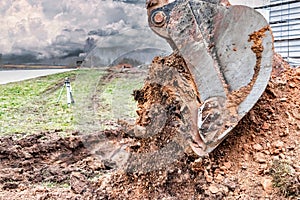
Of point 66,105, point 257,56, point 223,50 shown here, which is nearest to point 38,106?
point 66,105

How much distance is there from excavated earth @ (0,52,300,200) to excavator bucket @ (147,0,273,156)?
0.36 feet

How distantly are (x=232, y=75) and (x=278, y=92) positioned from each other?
0.37 metres

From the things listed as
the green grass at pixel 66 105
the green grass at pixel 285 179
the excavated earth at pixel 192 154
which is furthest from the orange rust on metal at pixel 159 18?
the green grass at pixel 66 105

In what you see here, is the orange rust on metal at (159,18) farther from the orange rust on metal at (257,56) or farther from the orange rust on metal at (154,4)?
the orange rust on metal at (257,56)

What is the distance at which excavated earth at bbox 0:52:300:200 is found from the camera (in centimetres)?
198

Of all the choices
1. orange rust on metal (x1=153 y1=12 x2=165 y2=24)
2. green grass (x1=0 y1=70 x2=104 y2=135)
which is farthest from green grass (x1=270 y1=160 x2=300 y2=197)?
green grass (x1=0 y1=70 x2=104 y2=135)

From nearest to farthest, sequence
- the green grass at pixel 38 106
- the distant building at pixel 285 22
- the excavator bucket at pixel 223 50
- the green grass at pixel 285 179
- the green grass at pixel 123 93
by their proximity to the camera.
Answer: the green grass at pixel 285 179 → the excavator bucket at pixel 223 50 → the green grass at pixel 123 93 → the green grass at pixel 38 106 → the distant building at pixel 285 22

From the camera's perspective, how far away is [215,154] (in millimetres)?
2119

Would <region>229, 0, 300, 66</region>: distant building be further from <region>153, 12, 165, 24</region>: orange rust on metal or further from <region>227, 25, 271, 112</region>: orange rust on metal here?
<region>153, 12, 165, 24</region>: orange rust on metal

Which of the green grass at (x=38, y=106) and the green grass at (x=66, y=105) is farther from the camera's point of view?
the green grass at (x=38, y=106)

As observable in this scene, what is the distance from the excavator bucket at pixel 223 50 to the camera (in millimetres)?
2068

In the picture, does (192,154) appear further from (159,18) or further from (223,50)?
(159,18)

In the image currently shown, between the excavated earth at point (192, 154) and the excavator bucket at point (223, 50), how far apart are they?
0.36ft

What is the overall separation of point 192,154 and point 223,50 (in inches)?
23.5
